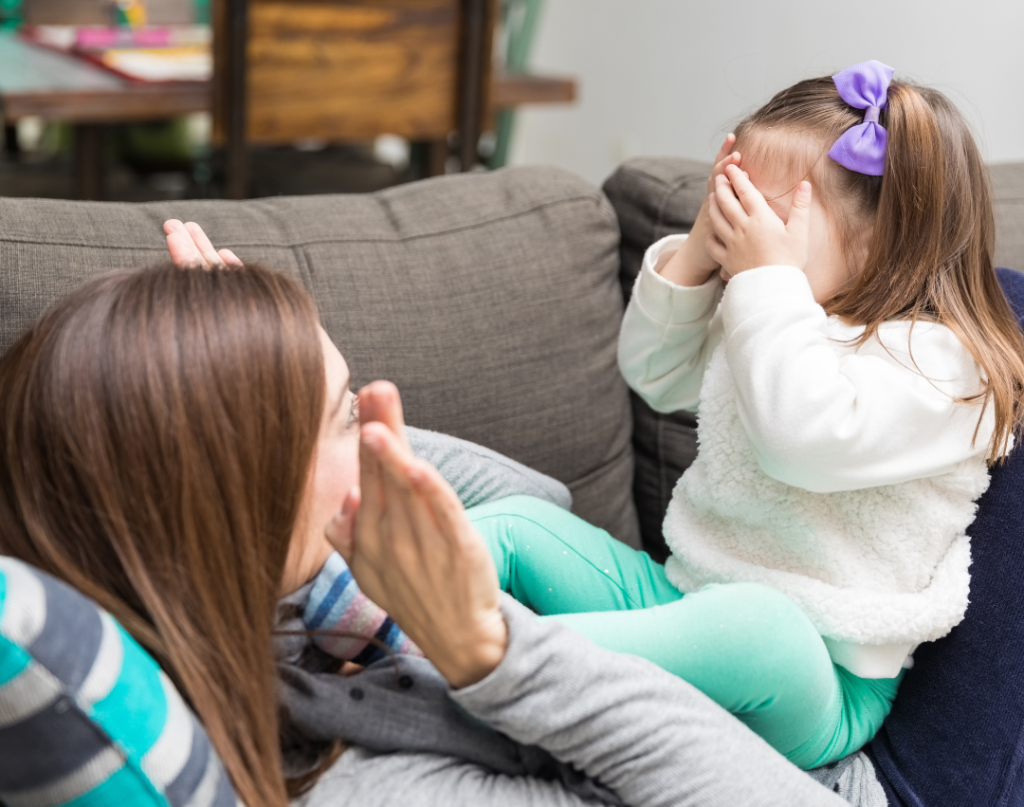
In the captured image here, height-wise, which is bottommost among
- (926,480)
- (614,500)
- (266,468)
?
(614,500)

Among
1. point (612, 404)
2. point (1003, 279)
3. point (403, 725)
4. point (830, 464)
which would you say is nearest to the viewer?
point (403, 725)

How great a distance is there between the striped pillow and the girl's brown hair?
709 mm

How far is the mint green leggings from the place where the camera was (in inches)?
34.3

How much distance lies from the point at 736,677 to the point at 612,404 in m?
0.49

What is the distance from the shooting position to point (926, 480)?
3.22 ft

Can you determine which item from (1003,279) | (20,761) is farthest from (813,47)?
(20,761)

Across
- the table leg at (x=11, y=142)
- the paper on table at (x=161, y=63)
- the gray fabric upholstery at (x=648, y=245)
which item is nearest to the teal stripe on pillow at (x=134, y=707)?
the gray fabric upholstery at (x=648, y=245)

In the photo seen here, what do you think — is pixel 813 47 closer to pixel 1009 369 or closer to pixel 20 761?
pixel 1009 369

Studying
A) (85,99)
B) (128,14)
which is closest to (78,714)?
(85,99)

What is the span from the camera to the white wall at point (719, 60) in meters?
2.25

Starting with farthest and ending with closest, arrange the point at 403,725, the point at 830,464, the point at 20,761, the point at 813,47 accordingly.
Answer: the point at 813,47, the point at 830,464, the point at 403,725, the point at 20,761

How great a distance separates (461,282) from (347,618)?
46cm

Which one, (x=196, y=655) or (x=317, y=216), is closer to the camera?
(x=196, y=655)

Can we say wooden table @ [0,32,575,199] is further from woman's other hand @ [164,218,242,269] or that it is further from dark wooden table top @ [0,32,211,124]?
woman's other hand @ [164,218,242,269]
